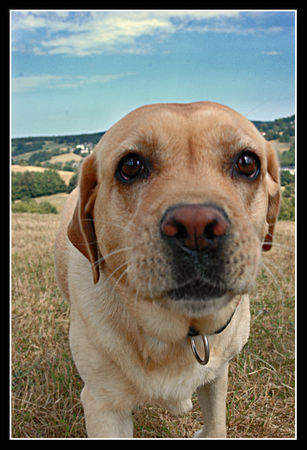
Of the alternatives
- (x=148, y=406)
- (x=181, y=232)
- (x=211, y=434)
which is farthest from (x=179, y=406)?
(x=181, y=232)

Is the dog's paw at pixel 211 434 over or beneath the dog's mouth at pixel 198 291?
beneath

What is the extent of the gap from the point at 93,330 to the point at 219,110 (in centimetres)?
168

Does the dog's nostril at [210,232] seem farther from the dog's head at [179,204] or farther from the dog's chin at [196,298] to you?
the dog's chin at [196,298]

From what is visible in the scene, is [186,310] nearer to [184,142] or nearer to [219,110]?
[184,142]

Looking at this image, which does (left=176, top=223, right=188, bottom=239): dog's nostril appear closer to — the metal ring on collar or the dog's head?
the dog's head

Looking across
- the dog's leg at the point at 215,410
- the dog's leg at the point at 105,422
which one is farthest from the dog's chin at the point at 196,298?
the dog's leg at the point at 215,410

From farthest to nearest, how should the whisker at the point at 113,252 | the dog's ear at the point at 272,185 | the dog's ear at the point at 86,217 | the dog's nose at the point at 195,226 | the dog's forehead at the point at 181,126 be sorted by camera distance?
1. the dog's ear at the point at 272,185
2. the dog's ear at the point at 86,217
3. the dog's forehead at the point at 181,126
4. the whisker at the point at 113,252
5. the dog's nose at the point at 195,226

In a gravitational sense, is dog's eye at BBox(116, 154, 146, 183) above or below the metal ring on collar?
above

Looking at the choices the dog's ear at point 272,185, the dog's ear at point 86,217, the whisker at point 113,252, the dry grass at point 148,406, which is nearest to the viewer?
the whisker at point 113,252

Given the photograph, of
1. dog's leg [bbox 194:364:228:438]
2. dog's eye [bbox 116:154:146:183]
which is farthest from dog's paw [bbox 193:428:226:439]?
dog's eye [bbox 116:154:146:183]

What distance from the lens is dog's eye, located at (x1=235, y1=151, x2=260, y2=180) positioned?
2.52 m

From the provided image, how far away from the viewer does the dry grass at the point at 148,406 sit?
3.59 m

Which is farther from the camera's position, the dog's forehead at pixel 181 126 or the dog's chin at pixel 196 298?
the dog's forehead at pixel 181 126

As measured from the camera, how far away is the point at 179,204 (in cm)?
200
